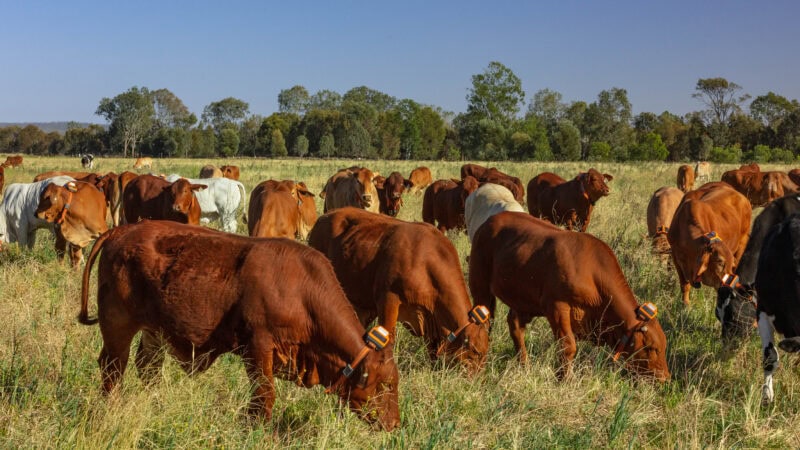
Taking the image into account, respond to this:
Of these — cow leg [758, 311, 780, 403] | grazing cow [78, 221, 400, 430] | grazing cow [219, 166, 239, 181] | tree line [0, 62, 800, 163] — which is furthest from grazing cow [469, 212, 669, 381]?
tree line [0, 62, 800, 163]

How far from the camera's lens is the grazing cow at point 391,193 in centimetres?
1708

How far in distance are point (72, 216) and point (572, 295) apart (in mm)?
8423

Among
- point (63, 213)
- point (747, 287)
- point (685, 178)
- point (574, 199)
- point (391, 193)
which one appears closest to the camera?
point (747, 287)

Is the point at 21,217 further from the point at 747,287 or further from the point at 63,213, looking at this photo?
the point at 747,287

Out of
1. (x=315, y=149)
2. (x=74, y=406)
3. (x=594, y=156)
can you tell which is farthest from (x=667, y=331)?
(x=315, y=149)

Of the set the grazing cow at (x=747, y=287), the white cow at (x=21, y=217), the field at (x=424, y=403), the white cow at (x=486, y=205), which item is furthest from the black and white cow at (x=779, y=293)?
the white cow at (x=21, y=217)

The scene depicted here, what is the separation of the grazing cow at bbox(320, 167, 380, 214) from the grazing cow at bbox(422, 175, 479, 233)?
1245mm

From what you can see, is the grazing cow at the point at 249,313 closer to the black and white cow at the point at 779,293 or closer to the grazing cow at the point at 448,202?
the black and white cow at the point at 779,293

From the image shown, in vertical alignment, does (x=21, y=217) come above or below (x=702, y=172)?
below

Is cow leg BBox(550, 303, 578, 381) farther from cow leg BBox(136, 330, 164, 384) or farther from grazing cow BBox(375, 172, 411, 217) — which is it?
grazing cow BBox(375, 172, 411, 217)

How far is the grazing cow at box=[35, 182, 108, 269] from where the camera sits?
11188 millimetres

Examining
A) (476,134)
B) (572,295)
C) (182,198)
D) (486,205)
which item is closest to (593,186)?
(486,205)

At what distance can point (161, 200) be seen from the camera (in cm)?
1270

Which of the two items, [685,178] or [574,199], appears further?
[685,178]
